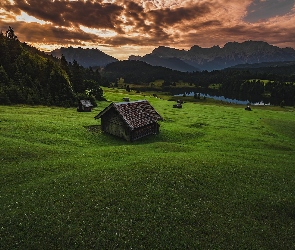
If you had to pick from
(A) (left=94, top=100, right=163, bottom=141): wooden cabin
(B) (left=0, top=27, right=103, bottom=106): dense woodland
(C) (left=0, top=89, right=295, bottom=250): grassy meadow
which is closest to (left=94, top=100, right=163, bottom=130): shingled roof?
(A) (left=94, top=100, right=163, bottom=141): wooden cabin

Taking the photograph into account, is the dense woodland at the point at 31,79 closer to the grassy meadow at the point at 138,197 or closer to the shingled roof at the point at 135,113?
the shingled roof at the point at 135,113

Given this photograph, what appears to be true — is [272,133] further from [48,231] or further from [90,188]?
[48,231]

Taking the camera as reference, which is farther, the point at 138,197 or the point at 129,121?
the point at 129,121

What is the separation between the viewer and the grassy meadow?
1628 centimetres

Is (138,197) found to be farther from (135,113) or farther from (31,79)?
(31,79)

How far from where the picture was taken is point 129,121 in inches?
1651

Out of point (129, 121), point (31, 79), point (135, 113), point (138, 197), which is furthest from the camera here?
point (31, 79)

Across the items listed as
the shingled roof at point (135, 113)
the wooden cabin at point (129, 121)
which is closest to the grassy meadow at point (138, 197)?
Result: the wooden cabin at point (129, 121)

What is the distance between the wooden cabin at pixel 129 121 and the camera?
1652 inches

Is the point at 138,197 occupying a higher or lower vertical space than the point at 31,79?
lower

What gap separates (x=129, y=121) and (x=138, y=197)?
74.2 ft

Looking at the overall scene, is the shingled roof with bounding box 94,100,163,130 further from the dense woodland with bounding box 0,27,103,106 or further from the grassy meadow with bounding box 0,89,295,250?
the dense woodland with bounding box 0,27,103,106

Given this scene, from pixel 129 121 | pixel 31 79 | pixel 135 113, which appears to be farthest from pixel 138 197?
pixel 31 79

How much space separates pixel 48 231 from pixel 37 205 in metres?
3.34
